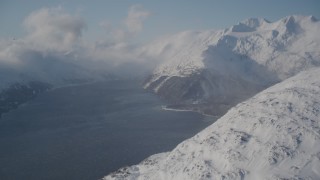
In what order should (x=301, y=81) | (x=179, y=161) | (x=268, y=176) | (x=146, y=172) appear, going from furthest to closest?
(x=301, y=81)
(x=146, y=172)
(x=179, y=161)
(x=268, y=176)

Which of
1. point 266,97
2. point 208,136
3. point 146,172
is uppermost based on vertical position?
point 266,97

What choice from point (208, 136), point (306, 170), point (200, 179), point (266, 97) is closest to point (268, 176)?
point (306, 170)

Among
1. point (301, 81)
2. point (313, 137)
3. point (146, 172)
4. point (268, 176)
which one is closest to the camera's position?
point (268, 176)

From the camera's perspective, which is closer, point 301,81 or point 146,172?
point 146,172

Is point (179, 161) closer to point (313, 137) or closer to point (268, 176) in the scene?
point (268, 176)

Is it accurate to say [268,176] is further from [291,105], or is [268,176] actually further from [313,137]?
[291,105]

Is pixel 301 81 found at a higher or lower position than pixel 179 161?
higher

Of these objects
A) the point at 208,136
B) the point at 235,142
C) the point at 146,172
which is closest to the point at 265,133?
the point at 235,142
